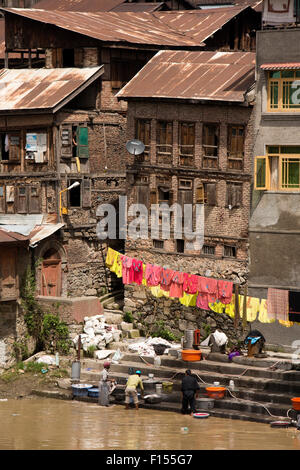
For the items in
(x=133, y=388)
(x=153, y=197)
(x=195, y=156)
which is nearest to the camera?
(x=133, y=388)

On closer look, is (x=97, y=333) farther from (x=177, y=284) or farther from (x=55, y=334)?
(x=177, y=284)

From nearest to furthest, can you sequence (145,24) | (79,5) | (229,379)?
(229,379), (145,24), (79,5)

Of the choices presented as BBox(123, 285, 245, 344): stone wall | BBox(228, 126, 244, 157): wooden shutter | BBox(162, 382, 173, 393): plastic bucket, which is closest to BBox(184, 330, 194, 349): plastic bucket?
BBox(123, 285, 245, 344): stone wall

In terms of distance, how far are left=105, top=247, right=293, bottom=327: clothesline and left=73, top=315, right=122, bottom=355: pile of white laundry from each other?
200 centimetres

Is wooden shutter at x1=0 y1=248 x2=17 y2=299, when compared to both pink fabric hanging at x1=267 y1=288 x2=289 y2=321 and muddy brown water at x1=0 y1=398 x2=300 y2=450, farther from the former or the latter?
pink fabric hanging at x1=267 y1=288 x2=289 y2=321

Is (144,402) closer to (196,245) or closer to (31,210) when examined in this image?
(196,245)

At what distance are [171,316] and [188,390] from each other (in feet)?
25.1

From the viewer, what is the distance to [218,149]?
49.6 meters

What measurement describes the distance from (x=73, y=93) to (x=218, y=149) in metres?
6.71

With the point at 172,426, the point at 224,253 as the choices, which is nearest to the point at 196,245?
the point at 224,253

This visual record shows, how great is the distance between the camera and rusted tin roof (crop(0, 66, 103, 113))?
5256 centimetres

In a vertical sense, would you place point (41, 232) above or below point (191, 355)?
above

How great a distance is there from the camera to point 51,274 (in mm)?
53312

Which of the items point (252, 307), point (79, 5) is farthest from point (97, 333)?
point (79, 5)
